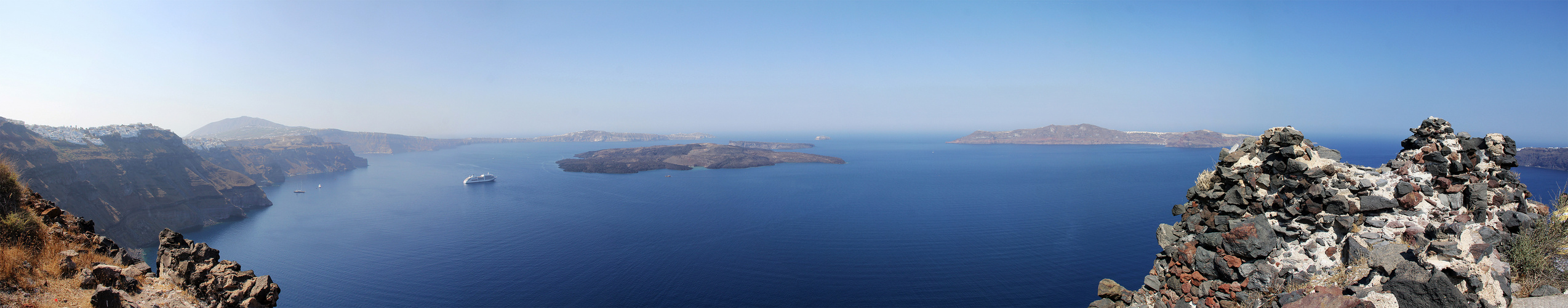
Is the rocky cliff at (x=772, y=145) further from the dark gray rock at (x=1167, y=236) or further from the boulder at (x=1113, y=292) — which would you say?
the dark gray rock at (x=1167, y=236)

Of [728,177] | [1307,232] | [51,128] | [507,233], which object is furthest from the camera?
[728,177]

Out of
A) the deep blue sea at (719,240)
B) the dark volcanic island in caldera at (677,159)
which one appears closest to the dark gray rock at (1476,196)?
the deep blue sea at (719,240)

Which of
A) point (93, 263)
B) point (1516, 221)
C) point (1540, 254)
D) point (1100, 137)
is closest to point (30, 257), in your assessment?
point (93, 263)

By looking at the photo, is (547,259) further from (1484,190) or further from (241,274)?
(1484,190)

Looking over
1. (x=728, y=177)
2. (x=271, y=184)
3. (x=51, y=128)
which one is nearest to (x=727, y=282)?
(x=728, y=177)

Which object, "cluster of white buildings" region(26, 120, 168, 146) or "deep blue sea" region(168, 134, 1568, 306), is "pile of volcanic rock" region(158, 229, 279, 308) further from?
"cluster of white buildings" region(26, 120, 168, 146)

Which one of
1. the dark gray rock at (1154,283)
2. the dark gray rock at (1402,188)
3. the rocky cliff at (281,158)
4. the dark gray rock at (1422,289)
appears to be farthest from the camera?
the rocky cliff at (281,158)

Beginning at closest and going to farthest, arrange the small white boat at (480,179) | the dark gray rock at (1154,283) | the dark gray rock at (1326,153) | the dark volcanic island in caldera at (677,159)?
the dark gray rock at (1326,153)
the dark gray rock at (1154,283)
the small white boat at (480,179)
the dark volcanic island in caldera at (677,159)
